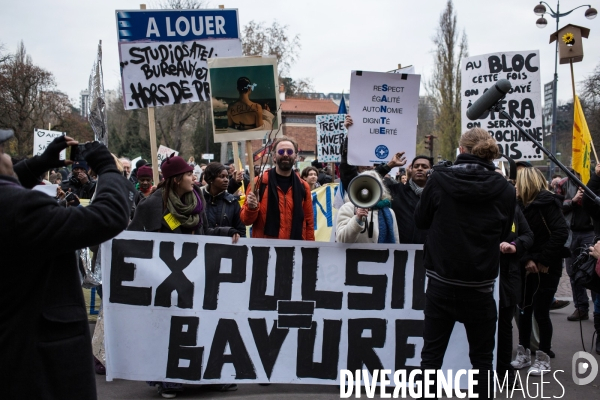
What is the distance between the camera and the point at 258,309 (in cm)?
470

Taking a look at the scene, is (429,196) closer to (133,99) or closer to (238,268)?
(238,268)

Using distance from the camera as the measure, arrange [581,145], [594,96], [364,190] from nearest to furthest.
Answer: [364,190]
[581,145]
[594,96]

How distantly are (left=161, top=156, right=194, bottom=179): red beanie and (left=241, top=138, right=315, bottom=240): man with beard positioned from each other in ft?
2.09

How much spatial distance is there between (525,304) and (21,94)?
35936 millimetres

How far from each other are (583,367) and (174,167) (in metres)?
3.98

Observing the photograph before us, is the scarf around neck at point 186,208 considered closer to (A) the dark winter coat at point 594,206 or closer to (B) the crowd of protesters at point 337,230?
(B) the crowd of protesters at point 337,230

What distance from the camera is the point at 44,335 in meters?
2.22

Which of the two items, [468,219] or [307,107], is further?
[307,107]

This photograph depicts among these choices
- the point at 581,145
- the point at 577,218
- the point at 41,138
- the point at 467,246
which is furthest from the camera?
the point at 41,138

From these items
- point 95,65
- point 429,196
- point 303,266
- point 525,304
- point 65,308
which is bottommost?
point 525,304

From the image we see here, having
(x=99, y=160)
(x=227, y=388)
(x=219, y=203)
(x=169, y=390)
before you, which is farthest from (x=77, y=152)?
(x=219, y=203)

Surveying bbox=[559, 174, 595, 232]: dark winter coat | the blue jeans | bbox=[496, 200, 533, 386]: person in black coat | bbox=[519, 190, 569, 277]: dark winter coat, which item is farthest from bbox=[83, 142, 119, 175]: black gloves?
bbox=[559, 174, 595, 232]: dark winter coat

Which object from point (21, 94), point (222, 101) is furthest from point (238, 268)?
point (21, 94)

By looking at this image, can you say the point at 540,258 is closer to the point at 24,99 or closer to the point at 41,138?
the point at 41,138
